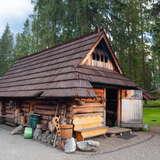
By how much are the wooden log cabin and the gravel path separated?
1491mm

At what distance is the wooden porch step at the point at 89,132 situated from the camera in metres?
11.9

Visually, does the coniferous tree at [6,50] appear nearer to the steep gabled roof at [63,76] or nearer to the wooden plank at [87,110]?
the steep gabled roof at [63,76]

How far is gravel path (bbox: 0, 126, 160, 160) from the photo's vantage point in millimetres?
9789

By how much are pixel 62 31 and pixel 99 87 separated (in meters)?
16.5

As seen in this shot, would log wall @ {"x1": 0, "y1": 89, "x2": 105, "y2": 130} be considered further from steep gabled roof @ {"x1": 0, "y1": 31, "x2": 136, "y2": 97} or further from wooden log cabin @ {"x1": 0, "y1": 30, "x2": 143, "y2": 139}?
steep gabled roof @ {"x1": 0, "y1": 31, "x2": 136, "y2": 97}

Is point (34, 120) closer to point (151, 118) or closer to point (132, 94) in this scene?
point (132, 94)

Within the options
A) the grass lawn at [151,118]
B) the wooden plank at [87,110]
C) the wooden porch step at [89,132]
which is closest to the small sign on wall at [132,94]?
the wooden plank at [87,110]

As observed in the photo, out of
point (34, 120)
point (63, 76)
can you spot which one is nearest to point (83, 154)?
point (63, 76)

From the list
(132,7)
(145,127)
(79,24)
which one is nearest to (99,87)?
(145,127)

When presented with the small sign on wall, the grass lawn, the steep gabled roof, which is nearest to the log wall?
the steep gabled roof

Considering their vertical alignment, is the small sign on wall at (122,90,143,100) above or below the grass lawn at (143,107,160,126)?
above

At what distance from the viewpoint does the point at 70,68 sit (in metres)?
13.1

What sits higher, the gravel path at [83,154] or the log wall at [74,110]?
the log wall at [74,110]

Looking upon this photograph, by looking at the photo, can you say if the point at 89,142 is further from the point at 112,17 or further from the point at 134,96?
the point at 112,17
